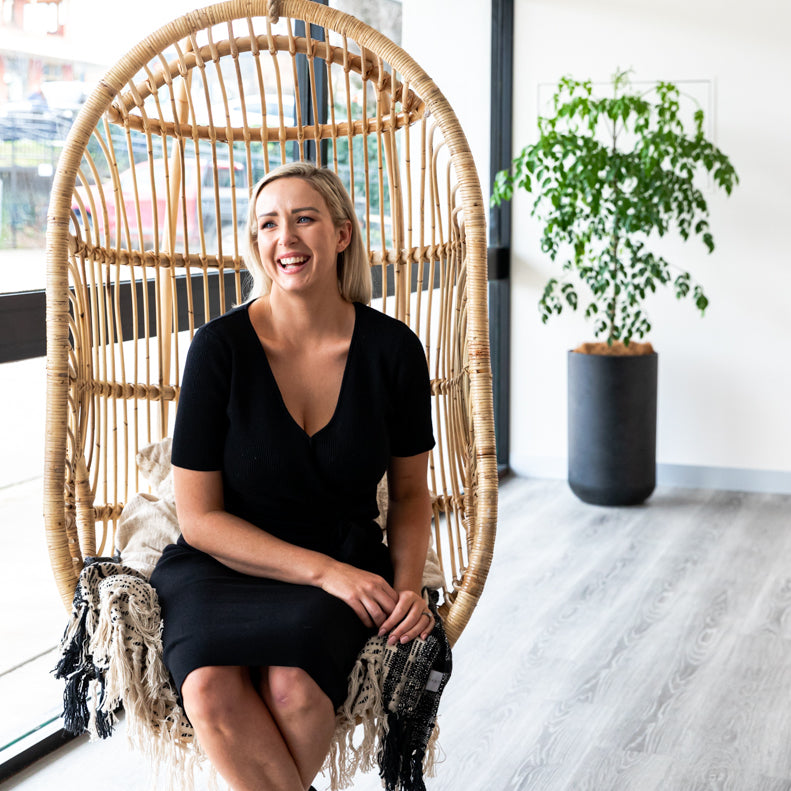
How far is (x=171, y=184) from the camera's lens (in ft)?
7.00

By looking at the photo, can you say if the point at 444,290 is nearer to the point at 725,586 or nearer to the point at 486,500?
the point at 486,500

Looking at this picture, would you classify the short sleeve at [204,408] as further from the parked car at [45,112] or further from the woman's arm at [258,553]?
the parked car at [45,112]

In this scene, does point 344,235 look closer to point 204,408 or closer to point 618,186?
point 204,408

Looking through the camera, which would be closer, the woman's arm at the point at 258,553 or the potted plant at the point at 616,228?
the woman's arm at the point at 258,553

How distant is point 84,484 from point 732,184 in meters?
3.02

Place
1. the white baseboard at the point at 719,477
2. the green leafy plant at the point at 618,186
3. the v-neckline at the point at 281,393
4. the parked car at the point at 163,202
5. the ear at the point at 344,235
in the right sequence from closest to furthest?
the v-neckline at the point at 281,393, the ear at the point at 344,235, the parked car at the point at 163,202, the green leafy plant at the point at 618,186, the white baseboard at the point at 719,477

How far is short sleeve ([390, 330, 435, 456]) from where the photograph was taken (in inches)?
66.2

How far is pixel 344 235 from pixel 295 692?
75cm

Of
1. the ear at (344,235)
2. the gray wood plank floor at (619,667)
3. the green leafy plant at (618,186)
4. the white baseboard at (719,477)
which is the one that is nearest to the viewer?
the ear at (344,235)

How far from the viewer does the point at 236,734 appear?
1388mm

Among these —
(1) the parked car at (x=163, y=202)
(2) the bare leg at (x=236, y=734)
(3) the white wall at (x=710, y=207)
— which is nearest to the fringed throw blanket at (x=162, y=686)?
(2) the bare leg at (x=236, y=734)

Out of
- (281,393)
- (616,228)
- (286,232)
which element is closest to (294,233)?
(286,232)

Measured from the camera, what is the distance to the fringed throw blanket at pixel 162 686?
1.48 metres

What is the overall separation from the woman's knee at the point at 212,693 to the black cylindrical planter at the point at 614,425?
2684 millimetres
